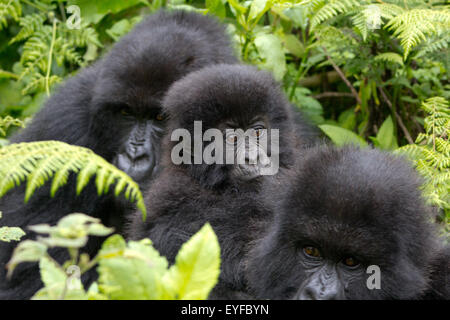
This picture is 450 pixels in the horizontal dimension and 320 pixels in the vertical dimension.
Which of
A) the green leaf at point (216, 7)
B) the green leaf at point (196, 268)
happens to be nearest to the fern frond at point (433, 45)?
the green leaf at point (216, 7)

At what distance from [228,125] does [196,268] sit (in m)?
1.86

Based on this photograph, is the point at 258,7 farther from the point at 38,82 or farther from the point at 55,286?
the point at 55,286

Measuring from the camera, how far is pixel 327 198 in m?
2.89

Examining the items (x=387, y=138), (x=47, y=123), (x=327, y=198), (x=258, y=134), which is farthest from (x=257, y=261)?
(x=387, y=138)

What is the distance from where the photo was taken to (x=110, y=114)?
4434 mm

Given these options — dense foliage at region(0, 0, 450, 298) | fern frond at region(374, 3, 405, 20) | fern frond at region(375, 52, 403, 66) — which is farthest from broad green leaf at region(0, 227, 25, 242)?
fern frond at region(375, 52, 403, 66)

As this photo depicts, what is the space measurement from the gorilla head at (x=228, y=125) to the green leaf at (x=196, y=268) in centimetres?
164

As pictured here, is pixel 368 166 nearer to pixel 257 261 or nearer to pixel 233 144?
pixel 257 261

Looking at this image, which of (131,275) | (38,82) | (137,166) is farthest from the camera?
(38,82)

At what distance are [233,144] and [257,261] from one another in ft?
2.89

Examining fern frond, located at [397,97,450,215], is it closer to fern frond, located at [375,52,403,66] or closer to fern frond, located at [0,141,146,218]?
fern frond, located at [375,52,403,66]

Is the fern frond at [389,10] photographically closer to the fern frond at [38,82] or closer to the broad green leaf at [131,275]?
the fern frond at [38,82]

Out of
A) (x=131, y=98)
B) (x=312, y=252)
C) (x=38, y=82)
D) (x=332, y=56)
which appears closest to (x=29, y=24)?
(x=38, y=82)
